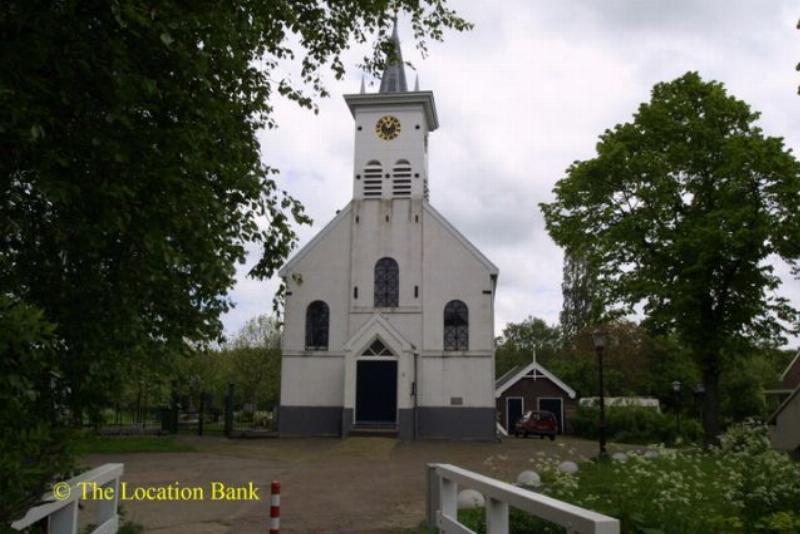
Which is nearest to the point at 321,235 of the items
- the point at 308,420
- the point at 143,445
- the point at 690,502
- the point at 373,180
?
the point at 373,180

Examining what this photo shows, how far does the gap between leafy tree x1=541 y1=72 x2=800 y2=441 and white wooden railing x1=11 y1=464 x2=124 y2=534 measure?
58.5ft

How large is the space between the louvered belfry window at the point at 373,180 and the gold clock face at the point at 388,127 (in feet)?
4.14

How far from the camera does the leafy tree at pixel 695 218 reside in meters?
20.5

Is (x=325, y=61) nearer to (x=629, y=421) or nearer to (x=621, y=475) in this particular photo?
(x=621, y=475)

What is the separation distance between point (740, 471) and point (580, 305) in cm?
5347

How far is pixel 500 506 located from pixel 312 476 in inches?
426

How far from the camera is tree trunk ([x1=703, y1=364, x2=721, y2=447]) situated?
70.3ft

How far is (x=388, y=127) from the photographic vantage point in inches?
1221

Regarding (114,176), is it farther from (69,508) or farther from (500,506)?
(500,506)

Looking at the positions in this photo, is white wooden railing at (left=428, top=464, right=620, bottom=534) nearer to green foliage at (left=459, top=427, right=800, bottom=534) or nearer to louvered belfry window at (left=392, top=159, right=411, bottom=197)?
green foliage at (left=459, top=427, right=800, bottom=534)

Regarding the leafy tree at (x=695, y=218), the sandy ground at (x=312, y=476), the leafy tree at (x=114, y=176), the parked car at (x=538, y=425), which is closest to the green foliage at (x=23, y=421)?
the leafy tree at (x=114, y=176)

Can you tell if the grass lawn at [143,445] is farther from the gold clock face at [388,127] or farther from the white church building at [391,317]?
the gold clock face at [388,127]

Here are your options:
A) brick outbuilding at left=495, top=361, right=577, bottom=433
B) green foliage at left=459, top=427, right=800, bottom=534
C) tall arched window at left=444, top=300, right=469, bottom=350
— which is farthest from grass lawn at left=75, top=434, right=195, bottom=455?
brick outbuilding at left=495, top=361, right=577, bottom=433

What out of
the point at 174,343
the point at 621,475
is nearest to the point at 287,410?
the point at 621,475
